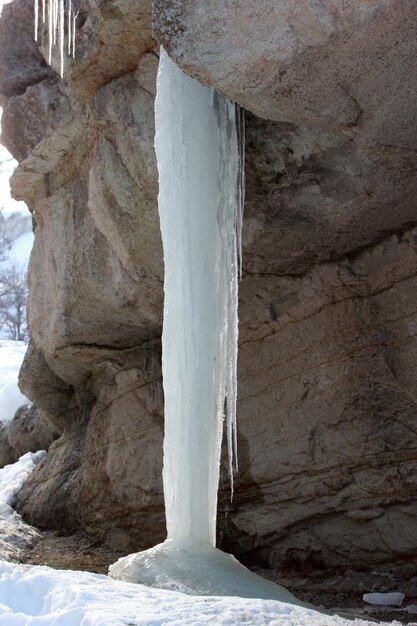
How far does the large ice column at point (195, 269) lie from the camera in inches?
211

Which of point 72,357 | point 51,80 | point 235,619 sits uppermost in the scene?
point 51,80

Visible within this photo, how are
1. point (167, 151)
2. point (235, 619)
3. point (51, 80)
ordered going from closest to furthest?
point (235, 619) < point (167, 151) < point (51, 80)

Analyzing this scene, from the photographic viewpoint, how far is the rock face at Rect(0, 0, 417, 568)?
4410 millimetres

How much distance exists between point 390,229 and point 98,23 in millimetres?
2460

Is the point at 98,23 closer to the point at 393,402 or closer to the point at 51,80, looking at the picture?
the point at 51,80

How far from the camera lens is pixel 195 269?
5477 mm

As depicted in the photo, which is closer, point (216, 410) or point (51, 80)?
point (216, 410)

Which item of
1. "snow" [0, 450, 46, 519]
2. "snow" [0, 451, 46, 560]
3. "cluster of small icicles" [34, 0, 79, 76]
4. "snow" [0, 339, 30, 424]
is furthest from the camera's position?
"snow" [0, 339, 30, 424]

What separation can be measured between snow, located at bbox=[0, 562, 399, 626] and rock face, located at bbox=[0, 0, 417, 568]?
8.53 feet

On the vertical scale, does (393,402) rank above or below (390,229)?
below

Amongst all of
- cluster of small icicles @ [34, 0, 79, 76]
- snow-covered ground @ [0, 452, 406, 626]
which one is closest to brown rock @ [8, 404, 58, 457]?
cluster of small icicles @ [34, 0, 79, 76]

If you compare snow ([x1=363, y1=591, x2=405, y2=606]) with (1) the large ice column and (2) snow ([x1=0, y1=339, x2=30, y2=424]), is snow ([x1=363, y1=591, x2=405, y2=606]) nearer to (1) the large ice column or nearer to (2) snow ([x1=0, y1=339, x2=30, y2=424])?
(1) the large ice column

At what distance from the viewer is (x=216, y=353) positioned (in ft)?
18.2

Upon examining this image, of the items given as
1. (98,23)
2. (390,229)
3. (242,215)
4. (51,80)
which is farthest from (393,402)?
(51,80)
